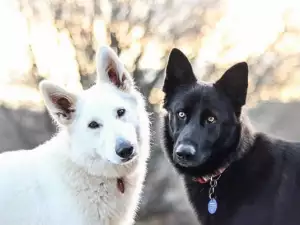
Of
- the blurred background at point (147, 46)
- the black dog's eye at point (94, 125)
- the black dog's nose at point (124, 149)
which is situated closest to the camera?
the black dog's nose at point (124, 149)

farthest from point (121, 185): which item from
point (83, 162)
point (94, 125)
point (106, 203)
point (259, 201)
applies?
point (259, 201)

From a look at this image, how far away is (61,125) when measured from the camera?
215cm

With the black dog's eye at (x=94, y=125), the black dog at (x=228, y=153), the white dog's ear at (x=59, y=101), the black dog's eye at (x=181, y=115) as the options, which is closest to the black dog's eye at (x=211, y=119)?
the black dog at (x=228, y=153)

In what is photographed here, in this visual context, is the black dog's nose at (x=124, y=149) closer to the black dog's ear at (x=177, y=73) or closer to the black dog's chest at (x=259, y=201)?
the black dog's ear at (x=177, y=73)

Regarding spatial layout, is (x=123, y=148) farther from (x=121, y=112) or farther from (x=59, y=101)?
(x=59, y=101)

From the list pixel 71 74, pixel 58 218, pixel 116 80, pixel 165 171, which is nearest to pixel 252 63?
pixel 165 171

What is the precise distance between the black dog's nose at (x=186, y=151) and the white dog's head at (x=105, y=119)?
19cm

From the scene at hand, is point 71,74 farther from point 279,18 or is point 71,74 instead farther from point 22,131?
point 279,18

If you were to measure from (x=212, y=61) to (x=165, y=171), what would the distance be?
43.6 inches

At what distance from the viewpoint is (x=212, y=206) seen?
83.6 inches

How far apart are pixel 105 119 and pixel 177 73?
0.41 metres

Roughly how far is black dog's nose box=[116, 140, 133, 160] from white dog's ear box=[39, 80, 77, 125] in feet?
1.00

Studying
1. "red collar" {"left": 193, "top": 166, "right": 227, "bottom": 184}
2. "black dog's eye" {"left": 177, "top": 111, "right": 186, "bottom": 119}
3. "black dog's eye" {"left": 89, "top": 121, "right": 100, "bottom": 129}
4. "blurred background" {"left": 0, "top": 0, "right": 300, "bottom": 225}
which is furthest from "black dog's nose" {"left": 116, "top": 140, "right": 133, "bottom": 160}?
"blurred background" {"left": 0, "top": 0, "right": 300, "bottom": 225}

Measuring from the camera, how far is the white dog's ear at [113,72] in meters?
2.13
